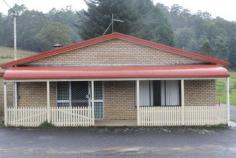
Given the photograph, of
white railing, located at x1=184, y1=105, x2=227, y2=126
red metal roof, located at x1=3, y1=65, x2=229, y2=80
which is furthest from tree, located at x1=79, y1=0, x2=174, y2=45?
white railing, located at x1=184, y1=105, x2=227, y2=126

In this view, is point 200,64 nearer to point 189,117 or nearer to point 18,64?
point 189,117

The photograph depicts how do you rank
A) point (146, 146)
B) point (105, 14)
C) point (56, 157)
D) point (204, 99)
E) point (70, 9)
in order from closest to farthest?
point (56, 157) → point (146, 146) → point (204, 99) → point (105, 14) → point (70, 9)

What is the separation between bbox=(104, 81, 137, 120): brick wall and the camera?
17.2 metres

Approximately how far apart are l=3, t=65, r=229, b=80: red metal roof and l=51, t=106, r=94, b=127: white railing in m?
1.45

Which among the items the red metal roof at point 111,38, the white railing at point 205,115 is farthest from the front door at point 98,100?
the white railing at point 205,115

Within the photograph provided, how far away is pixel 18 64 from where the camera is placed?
677 inches

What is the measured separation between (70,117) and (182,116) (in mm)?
4920

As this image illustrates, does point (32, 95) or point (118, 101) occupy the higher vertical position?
point (32, 95)

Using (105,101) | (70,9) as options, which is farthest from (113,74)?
(70,9)

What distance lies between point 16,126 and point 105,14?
31.6 metres

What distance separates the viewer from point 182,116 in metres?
15.6

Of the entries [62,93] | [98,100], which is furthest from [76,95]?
[98,100]

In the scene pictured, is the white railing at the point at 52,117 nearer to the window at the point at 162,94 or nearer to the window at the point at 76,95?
the window at the point at 76,95

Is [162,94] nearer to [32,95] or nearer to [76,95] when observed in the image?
[76,95]
